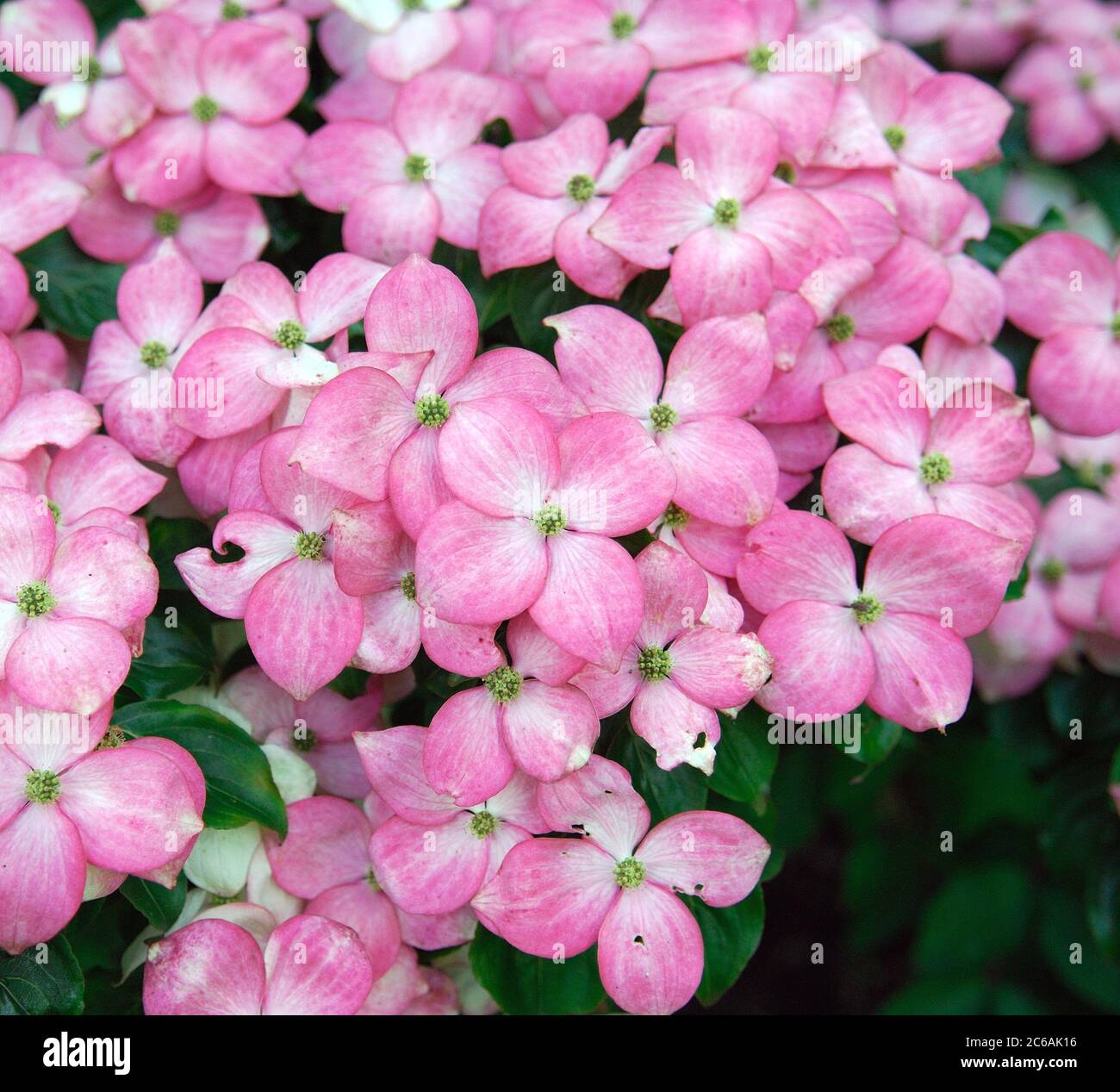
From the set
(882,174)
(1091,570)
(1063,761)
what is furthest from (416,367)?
(1063,761)

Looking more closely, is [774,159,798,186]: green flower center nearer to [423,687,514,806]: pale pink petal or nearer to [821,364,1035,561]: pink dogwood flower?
[821,364,1035,561]: pink dogwood flower

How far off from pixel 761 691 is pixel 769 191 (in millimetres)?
336

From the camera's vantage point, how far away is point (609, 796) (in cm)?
63

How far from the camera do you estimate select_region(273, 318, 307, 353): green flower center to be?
701 millimetres

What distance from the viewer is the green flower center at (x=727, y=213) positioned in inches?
28.3

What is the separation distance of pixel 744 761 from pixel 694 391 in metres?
0.24

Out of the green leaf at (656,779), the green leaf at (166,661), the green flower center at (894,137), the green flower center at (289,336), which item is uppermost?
the green flower center at (894,137)

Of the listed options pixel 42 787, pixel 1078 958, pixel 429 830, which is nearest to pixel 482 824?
pixel 429 830

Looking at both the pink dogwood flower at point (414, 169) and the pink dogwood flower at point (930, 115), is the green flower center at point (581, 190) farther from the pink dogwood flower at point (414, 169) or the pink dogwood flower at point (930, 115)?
the pink dogwood flower at point (930, 115)

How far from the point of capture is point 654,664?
63 centimetres

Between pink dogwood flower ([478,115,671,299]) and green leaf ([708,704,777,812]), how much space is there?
29 centimetres

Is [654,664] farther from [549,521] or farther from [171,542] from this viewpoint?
[171,542]

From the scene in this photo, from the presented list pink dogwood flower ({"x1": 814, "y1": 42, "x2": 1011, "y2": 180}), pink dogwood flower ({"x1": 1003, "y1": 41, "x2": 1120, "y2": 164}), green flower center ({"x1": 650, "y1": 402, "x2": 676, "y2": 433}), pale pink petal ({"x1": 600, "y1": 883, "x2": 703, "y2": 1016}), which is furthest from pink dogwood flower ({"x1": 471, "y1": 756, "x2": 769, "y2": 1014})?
pink dogwood flower ({"x1": 1003, "y1": 41, "x2": 1120, "y2": 164})

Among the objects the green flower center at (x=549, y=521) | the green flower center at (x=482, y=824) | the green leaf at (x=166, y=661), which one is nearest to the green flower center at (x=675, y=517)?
the green flower center at (x=549, y=521)
